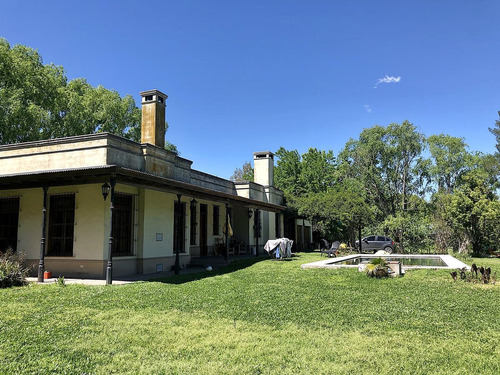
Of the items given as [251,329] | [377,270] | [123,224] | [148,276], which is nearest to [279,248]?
[377,270]

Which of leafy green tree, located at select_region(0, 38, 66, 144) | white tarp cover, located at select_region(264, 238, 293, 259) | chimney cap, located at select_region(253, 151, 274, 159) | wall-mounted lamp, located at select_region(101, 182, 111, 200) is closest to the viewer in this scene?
wall-mounted lamp, located at select_region(101, 182, 111, 200)

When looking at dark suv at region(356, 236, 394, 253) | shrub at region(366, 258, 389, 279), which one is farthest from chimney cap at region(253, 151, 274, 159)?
shrub at region(366, 258, 389, 279)

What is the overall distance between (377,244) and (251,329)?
23.6 metres

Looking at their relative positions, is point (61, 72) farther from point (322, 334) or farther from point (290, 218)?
point (322, 334)

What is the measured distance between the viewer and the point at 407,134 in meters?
40.6

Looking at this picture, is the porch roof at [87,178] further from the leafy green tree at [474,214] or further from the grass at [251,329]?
the leafy green tree at [474,214]

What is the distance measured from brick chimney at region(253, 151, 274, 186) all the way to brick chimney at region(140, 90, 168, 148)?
11482mm

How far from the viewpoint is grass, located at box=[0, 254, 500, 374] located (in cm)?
444

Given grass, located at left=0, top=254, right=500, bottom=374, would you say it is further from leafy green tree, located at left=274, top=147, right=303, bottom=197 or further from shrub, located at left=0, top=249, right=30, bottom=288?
leafy green tree, located at left=274, top=147, right=303, bottom=197

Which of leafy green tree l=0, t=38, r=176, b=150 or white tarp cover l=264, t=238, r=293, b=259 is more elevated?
leafy green tree l=0, t=38, r=176, b=150

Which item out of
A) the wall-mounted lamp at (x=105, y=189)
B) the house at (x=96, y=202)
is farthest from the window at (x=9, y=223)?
the wall-mounted lamp at (x=105, y=189)

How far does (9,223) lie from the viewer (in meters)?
13.6

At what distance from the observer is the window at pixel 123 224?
12.7 m

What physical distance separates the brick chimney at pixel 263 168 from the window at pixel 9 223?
1550 centimetres
